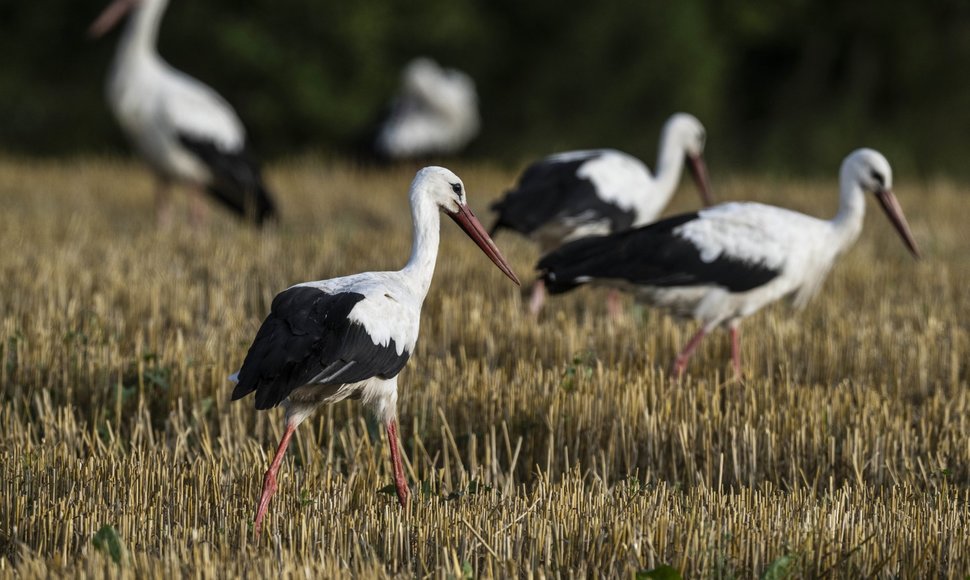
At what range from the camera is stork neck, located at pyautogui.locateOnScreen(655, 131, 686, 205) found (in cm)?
737

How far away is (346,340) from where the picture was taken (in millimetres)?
3674

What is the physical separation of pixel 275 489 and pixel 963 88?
19.7 m

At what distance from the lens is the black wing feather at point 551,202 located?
679cm

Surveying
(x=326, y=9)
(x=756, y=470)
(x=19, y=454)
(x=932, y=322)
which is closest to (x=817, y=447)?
(x=756, y=470)

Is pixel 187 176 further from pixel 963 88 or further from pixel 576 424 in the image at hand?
pixel 963 88

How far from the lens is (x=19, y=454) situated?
12.7ft

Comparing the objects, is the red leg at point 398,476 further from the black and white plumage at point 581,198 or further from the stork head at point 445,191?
the black and white plumage at point 581,198

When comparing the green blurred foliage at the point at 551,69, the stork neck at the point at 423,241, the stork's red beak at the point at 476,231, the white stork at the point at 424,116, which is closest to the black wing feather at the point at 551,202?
the stork's red beak at the point at 476,231

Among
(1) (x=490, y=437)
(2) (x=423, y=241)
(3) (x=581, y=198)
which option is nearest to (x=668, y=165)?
(3) (x=581, y=198)

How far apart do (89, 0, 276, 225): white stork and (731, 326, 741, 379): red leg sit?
5.20m

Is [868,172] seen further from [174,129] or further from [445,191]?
[174,129]

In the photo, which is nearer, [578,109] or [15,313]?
[15,313]

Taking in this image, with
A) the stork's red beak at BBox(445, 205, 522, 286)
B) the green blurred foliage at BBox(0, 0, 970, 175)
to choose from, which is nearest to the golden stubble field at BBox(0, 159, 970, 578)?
the stork's red beak at BBox(445, 205, 522, 286)

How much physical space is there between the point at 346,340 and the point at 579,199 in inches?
132
